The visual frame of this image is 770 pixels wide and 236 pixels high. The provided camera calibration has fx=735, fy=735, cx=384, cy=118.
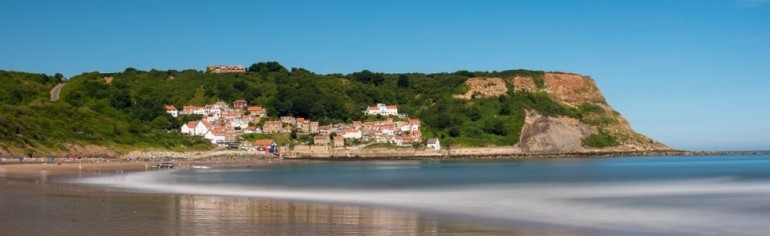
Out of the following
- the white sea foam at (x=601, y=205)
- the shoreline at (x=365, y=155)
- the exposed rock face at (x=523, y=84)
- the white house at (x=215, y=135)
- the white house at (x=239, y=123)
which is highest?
the exposed rock face at (x=523, y=84)

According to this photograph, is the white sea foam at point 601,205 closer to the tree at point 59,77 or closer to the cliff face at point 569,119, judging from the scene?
the cliff face at point 569,119

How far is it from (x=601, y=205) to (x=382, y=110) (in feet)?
324

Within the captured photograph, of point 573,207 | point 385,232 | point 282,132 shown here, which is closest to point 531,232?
point 385,232

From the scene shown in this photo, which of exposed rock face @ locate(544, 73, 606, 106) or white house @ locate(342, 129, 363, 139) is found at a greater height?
exposed rock face @ locate(544, 73, 606, 106)

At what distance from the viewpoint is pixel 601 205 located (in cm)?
2073

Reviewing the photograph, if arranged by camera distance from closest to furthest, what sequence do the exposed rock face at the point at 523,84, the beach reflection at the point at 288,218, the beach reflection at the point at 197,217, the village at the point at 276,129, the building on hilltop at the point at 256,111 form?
the beach reflection at the point at 197,217
the beach reflection at the point at 288,218
the village at the point at 276,129
the building on hilltop at the point at 256,111
the exposed rock face at the point at 523,84

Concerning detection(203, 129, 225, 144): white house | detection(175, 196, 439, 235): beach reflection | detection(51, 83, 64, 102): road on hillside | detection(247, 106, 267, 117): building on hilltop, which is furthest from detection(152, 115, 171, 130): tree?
detection(175, 196, 439, 235): beach reflection

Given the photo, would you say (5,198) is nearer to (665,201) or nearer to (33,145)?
(665,201)

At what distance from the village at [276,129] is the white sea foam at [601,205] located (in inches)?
2548

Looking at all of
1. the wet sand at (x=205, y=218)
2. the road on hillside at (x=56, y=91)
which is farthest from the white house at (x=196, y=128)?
the wet sand at (x=205, y=218)

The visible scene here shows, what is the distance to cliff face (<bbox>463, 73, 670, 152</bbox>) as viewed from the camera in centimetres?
10906

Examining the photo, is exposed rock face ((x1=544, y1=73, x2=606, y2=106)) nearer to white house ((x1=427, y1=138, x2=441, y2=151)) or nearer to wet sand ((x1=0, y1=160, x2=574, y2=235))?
white house ((x1=427, y1=138, x2=441, y2=151))

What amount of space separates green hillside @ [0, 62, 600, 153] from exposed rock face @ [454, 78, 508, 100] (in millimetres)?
1618

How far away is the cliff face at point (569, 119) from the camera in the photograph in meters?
109
